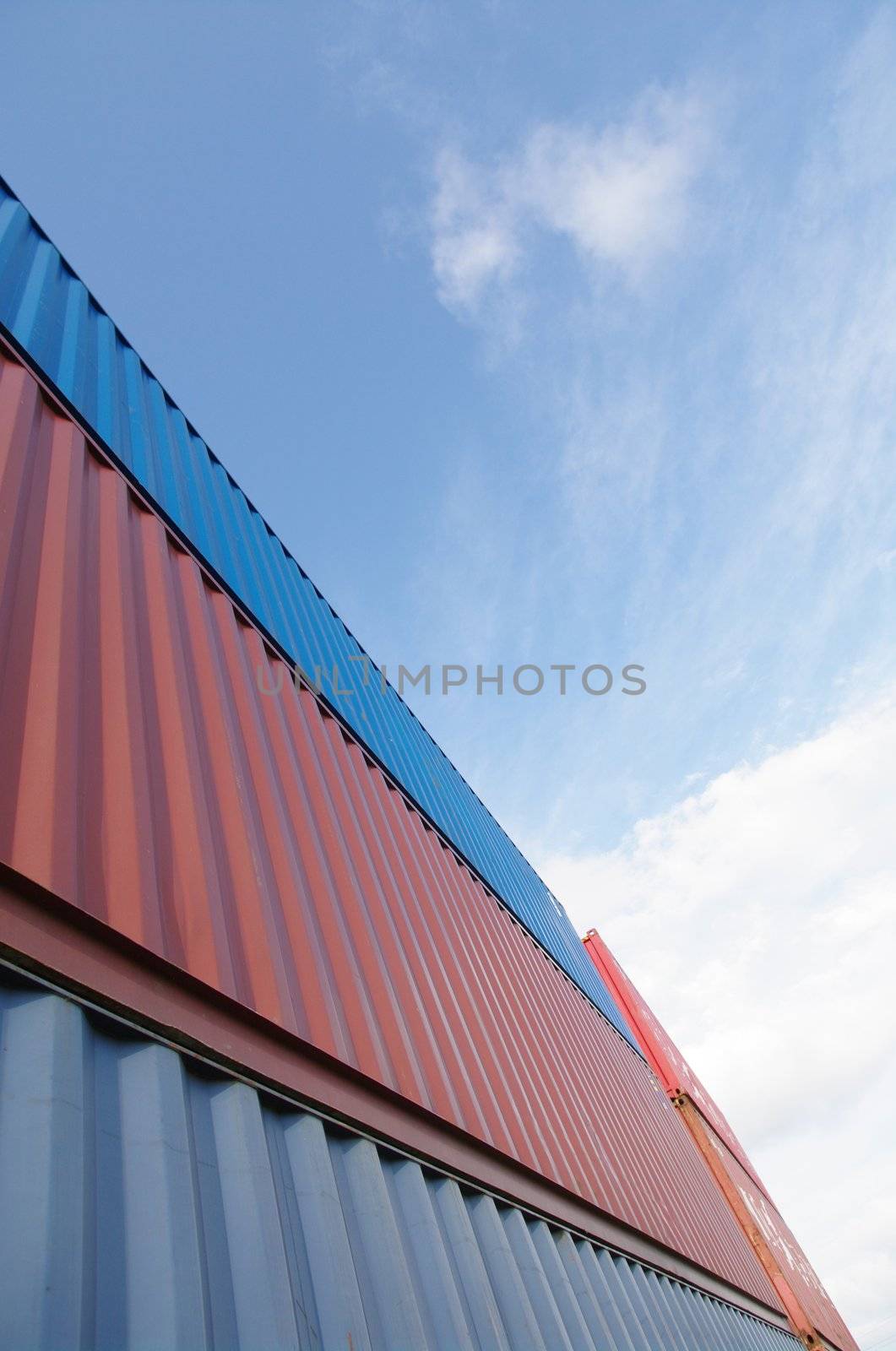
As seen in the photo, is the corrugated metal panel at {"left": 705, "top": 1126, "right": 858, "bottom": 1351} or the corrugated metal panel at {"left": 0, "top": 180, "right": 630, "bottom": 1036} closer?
the corrugated metal panel at {"left": 0, "top": 180, "right": 630, "bottom": 1036}

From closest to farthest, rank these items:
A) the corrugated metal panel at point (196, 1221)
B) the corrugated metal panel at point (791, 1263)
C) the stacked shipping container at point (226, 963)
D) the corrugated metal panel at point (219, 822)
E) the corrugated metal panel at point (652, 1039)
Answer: the corrugated metal panel at point (196, 1221) < the stacked shipping container at point (226, 963) < the corrugated metal panel at point (219, 822) < the corrugated metal panel at point (791, 1263) < the corrugated metal panel at point (652, 1039)

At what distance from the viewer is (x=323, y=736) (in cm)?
528

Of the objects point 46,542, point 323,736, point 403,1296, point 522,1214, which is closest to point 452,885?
point 323,736

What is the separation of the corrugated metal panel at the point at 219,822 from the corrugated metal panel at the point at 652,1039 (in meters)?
10.6

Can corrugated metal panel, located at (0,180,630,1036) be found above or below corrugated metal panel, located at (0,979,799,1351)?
above

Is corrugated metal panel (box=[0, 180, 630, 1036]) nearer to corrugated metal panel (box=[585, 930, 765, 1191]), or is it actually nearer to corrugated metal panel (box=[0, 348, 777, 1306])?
corrugated metal panel (box=[0, 348, 777, 1306])

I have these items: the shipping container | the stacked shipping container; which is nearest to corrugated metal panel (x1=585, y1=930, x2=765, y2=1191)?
the shipping container

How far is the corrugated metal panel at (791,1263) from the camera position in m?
13.9

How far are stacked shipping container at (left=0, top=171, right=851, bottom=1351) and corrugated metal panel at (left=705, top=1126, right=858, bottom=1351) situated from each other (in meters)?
9.41

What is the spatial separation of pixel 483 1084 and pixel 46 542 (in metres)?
3.75

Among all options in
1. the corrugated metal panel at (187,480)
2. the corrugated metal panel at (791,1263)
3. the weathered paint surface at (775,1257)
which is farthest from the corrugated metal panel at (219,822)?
the corrugated metal panel at (791,1263)

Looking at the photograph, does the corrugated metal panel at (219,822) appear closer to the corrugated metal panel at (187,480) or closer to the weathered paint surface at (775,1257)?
the corrugated metal panel at (187,480)

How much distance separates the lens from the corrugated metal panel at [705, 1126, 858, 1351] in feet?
45.5

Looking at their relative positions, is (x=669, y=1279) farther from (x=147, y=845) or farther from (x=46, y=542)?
(x=46, y=542)
